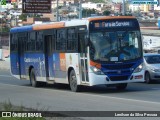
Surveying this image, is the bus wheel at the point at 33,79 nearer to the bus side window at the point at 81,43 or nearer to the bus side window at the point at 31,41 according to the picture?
the bus side window at the point at 31,41

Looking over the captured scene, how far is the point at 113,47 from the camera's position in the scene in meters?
21.1

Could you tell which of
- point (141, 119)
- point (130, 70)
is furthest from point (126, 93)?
point (141, 119)

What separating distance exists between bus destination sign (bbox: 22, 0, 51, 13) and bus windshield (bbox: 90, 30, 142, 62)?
35368mm

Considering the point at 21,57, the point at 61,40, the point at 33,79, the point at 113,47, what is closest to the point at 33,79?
the point at 33,79

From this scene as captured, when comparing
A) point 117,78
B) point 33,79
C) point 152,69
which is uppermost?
point 117,78

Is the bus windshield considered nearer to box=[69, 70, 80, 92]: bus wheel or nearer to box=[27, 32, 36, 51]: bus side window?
box=[69, 70, 80, 92]: bus wheel

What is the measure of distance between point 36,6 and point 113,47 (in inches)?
1450

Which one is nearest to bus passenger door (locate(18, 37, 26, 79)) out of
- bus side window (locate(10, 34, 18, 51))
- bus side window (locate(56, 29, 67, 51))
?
bus side window (locate(10, 34, 18, 51))

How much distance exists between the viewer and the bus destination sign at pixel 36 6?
56188 millimetres

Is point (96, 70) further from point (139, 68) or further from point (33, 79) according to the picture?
point (33, 79)

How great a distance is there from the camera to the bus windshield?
21.0m

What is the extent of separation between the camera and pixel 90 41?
21.1m

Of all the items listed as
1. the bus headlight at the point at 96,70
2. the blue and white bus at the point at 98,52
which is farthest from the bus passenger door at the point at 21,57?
the bus headlight at the point at 96,70

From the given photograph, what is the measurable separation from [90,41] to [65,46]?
2.22m
